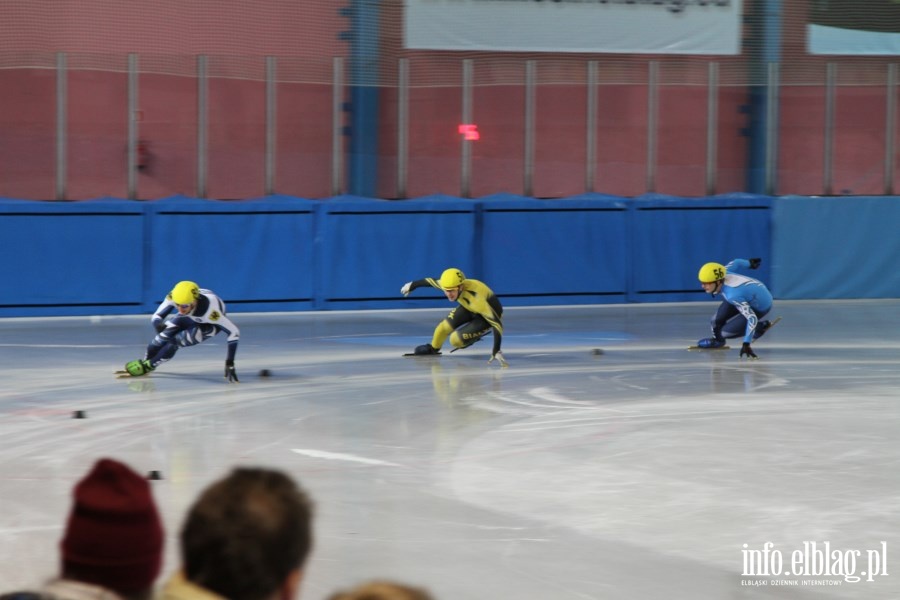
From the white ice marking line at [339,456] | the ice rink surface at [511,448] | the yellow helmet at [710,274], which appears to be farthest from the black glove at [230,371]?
the yellow helmet at [710,274]

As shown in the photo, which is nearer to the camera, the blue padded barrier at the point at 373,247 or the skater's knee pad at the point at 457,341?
the skater's knee pad at the point at 457,341

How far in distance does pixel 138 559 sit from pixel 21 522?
5.26 metres

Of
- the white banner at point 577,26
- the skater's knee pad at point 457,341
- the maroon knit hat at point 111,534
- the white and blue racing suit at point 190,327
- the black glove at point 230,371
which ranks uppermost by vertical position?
the white banner at point 577,26

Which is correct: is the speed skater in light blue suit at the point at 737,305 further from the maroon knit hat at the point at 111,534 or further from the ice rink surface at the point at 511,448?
the maroon knit hat at the point at 111,534

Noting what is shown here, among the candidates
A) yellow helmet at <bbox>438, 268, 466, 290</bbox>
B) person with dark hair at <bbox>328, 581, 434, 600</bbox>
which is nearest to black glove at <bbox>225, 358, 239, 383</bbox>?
yellow helmet at <bbox>438, 268, 466, 290</bbox>

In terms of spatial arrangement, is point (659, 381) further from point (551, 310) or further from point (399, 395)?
Result: point (551, 310)

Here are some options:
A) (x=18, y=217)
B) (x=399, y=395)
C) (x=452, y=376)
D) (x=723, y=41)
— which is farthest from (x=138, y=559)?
(x=723, y=41)

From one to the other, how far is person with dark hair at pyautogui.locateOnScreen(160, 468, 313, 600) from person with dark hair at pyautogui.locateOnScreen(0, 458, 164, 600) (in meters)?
0.09

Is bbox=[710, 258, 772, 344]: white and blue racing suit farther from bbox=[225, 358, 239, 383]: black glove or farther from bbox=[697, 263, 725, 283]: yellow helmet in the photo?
bbox=[225, 358, 239, 383]: black glove

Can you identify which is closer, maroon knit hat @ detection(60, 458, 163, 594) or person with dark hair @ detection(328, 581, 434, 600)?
person with dark hair @ detection(328, 581, 434, 600)

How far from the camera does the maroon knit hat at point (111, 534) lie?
8.39 feet

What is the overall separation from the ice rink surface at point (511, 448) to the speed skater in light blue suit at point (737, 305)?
1.05 ft

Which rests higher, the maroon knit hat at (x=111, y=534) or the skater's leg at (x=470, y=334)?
the maroon knit hat at (x=111, y=534)

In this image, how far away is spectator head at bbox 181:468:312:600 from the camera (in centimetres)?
261
